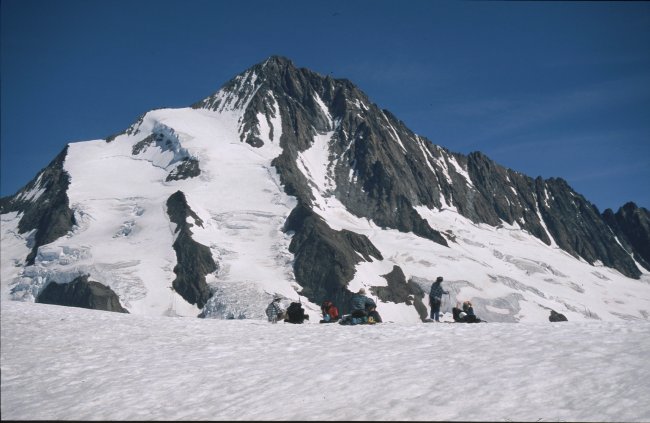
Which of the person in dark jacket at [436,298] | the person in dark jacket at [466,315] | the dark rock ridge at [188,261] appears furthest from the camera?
the dark rock ridge at [188,261]

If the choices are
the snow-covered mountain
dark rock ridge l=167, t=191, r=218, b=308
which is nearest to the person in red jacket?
the snow-covered mountain

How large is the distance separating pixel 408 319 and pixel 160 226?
71.3 metres

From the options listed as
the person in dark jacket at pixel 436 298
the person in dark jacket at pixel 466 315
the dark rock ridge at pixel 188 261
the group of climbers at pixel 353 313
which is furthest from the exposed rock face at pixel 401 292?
the group of climbers at pixel 353 313

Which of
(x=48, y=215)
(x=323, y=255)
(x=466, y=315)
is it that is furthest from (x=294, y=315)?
(x=48, y=215)

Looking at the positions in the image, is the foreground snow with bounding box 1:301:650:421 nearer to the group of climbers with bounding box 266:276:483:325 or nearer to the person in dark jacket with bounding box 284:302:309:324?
the group of climbers with bounding box 266:276:483:325

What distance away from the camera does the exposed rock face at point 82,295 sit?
11356 cm

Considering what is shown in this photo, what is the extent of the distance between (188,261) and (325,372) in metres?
127

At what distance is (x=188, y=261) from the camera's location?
137000 millimetres

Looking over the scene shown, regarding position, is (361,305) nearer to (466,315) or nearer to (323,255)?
(466,315)

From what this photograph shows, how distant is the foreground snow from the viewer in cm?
1226

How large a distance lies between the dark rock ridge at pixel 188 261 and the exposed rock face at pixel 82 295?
54.8 ft

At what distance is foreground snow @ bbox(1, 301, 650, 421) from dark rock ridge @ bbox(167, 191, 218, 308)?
111 m

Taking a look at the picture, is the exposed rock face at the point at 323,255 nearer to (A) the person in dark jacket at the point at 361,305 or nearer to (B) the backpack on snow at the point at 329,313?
(B) the backpack on snow at the point at 329,313

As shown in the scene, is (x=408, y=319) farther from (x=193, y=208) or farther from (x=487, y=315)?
(x=193, y=208)
